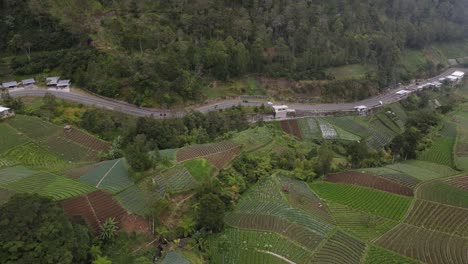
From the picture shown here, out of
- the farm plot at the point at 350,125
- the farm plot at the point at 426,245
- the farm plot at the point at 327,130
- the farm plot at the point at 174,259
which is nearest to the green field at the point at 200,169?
the farm plot at the point at 174,259

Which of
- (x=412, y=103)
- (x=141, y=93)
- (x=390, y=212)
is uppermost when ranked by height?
(x=141, y=93)

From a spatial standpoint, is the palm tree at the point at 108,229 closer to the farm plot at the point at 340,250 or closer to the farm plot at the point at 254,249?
the farm plot at the point at 254,249

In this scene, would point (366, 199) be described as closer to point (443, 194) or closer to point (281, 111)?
point (443, 194)

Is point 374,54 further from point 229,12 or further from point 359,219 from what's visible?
point 359,219

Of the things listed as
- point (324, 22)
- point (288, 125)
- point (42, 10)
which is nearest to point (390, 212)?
point (288, 125)

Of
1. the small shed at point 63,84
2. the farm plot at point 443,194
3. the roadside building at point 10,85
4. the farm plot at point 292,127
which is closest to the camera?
the farm plot at point 443,194

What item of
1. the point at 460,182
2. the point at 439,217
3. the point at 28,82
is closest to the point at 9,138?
the point at 28,82
